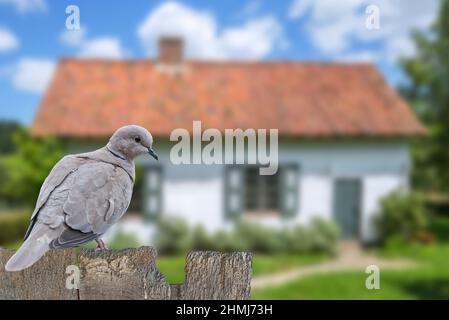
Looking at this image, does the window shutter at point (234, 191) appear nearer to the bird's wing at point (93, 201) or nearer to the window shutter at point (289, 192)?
the window shutter at point (289, 192)

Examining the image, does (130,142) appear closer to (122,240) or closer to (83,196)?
(83,196)

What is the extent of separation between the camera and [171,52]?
1309 centimetres

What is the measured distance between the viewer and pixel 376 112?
1287cm

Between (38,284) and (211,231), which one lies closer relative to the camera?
(38,284)

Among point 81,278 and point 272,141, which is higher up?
point 272,141

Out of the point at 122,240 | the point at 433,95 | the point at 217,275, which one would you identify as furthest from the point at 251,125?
the point at 217,275

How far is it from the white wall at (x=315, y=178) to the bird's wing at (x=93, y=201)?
9166mm

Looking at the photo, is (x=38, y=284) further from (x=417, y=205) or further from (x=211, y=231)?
(x=417, y=205)

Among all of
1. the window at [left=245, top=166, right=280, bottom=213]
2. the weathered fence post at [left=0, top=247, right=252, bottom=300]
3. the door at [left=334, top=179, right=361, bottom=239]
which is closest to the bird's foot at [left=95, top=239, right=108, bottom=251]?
the weathered fence post at [left=0, top=247, right=252, bottom=300]

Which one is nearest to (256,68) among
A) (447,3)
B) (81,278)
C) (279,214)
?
(279,214)

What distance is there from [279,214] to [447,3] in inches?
411

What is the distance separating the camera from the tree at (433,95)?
16828 mm

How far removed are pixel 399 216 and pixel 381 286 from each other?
138 inches

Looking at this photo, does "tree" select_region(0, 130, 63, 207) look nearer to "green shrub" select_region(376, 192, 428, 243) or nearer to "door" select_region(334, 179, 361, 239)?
"door" select_region(334, 179, 361, 239)
